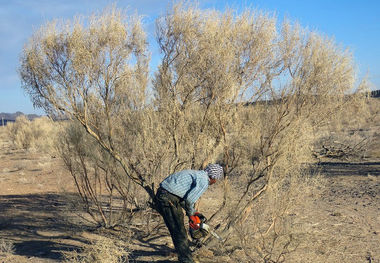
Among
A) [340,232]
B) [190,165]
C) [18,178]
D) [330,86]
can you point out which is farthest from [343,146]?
[18,178]

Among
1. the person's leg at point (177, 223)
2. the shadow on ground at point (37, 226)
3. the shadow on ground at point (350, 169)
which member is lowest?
the shadow on ground at point (37, 226)

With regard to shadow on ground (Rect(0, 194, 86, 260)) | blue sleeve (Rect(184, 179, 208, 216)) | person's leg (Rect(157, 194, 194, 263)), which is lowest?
shadow on ground (Rect(0, 194, 86, 260))

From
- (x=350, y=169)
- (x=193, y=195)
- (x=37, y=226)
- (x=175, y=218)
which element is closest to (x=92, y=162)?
(x=37, y=226)

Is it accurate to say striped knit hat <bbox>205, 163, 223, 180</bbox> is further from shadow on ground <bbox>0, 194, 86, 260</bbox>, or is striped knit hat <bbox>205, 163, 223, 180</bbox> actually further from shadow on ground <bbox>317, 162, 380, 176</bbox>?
shadow on ground <bbox>317, 162, 380, 176</bbox>

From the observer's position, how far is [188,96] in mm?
6852

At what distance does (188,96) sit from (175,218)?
2.59m

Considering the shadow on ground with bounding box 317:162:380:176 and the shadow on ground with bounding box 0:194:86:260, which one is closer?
the shadow on ground with bounding box 0:194:86:260

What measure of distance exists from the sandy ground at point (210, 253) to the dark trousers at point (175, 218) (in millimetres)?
995

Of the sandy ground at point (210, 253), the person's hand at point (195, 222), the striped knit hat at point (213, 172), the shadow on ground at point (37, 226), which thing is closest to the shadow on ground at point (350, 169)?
the sandy ground at point (210, 253)

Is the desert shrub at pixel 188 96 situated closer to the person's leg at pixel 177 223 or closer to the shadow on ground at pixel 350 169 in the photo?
the person's leg at pixel 177 223

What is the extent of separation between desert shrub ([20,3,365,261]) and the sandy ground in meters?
0.88

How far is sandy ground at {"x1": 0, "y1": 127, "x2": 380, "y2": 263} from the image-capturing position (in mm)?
6215

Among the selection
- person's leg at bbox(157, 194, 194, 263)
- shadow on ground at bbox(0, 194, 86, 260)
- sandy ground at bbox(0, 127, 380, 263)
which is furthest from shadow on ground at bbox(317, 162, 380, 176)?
person's leg at bbox(157, 194, 194, 263)

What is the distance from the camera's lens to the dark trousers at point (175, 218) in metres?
4.96
